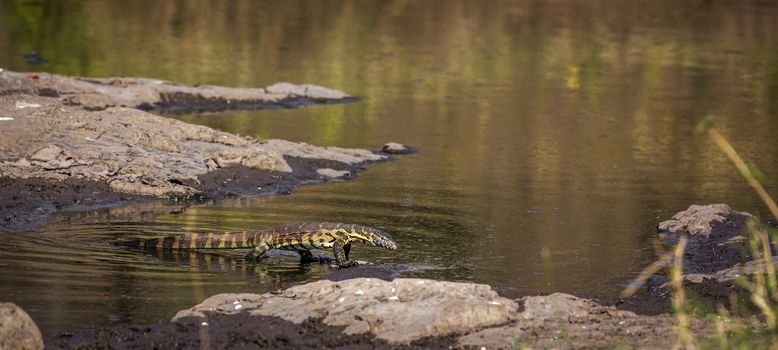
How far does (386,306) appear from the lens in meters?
9.45

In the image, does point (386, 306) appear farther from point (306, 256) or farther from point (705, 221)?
point (705, 221)

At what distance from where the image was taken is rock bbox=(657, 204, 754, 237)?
1400 centimetres

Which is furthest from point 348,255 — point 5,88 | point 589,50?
point 589,50

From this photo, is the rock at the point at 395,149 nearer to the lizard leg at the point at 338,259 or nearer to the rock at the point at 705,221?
the rock at the point at 705,221

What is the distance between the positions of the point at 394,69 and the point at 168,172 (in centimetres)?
1418

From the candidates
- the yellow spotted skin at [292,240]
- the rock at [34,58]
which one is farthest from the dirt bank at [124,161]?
the rock at [34,58]

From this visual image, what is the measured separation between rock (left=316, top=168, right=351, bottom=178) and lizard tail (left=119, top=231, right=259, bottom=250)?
15.6ft

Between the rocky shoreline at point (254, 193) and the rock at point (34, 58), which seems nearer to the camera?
the rocky shoreline at point (254, 193)

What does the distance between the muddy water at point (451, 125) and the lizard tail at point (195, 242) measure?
15 centimetres

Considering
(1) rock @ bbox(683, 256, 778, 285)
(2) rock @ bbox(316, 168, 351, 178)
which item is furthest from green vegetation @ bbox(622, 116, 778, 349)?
(2) rock @ bbox(316, 168, 351, 178)

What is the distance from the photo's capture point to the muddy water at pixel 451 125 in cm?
1211

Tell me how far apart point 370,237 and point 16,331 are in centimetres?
461

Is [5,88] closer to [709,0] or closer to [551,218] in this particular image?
[551,218]

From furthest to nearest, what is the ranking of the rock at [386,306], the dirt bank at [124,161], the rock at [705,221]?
the dirt bank at [124,161] → the rock at [705,221] → the rock at [386,306]
